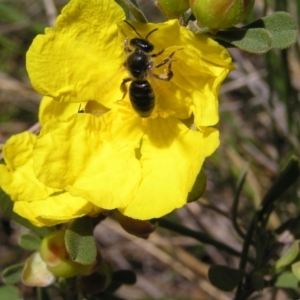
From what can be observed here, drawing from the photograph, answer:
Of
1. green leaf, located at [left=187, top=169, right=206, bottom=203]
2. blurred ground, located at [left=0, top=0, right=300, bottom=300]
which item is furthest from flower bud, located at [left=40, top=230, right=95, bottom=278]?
blurred ground, located at [left=0, top=0, right=300, bottom=300]

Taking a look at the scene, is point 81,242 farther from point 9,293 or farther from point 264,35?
point 264,35

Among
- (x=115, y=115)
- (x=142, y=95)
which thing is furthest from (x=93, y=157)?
(x=142, y=95)

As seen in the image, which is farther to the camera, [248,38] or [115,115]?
[115,115]

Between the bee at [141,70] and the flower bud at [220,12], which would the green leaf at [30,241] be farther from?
the flower bud at [220,12]

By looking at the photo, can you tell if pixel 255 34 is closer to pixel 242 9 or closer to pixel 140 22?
pixel 242 9

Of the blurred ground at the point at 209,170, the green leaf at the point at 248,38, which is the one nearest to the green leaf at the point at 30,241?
the green leaf at the point at 248,38

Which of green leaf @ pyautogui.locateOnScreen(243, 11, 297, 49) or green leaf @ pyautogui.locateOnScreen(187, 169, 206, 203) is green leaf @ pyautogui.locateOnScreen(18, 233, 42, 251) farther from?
green leaf @ pyautogui.locateOnScreen(243, 11, 297, 49)

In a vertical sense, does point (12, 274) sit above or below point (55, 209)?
below
